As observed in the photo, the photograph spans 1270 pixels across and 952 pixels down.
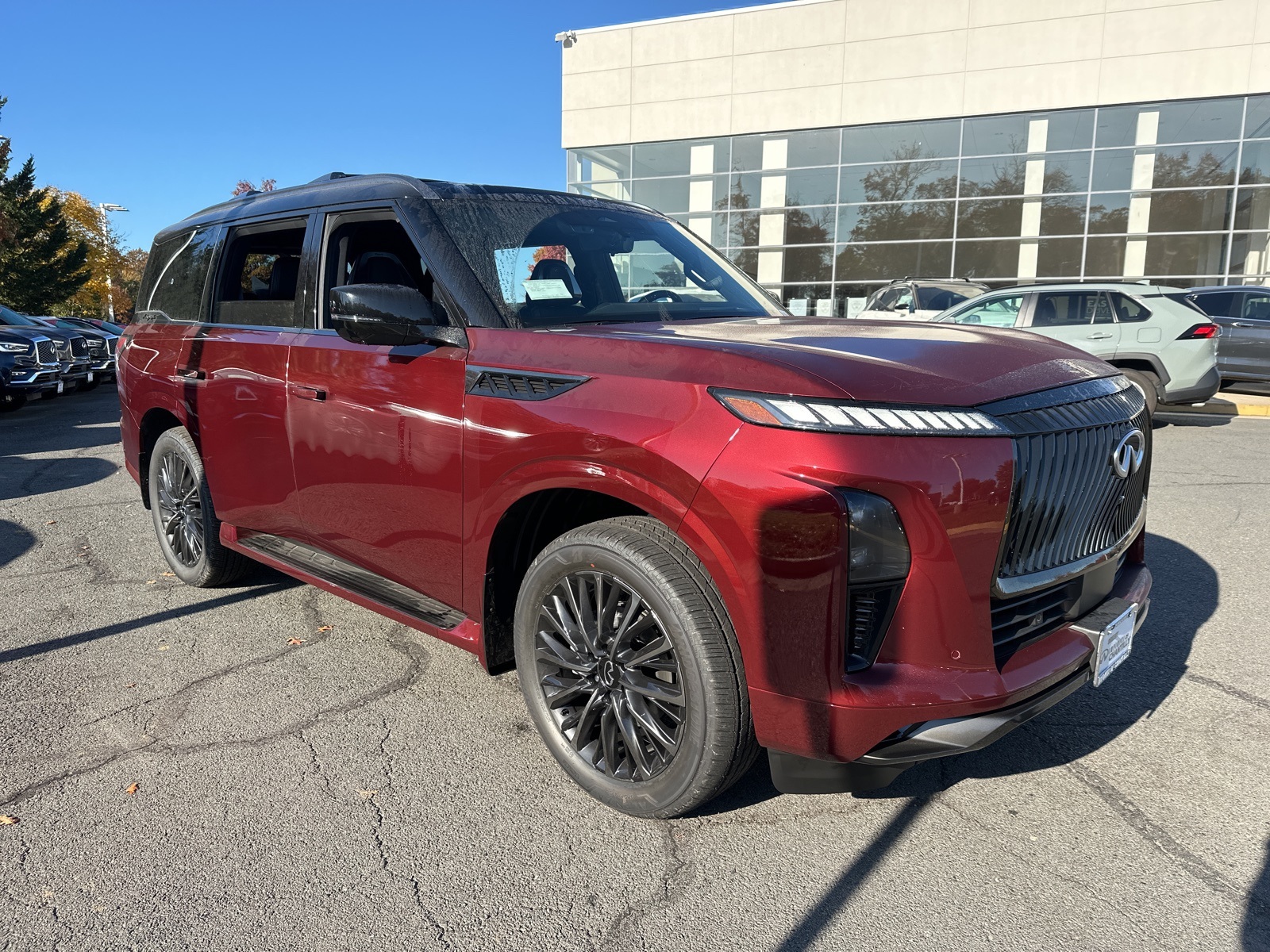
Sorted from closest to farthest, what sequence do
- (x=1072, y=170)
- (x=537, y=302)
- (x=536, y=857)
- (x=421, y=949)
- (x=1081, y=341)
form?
(x=421, y=949), (x=536, y=857), (x=537, y=302), (x=1081, y=341), (x=1072, y=170)

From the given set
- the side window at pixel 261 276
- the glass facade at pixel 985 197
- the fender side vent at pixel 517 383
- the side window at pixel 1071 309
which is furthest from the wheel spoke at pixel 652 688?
the glass facade at pixel 985 197

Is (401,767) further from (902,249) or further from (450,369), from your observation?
(902,249)

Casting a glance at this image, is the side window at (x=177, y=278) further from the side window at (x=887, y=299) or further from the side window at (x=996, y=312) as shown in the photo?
the side window at (x=887, y=299)

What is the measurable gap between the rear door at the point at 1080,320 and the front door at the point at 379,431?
909cm

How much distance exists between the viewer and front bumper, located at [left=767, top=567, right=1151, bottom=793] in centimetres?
216

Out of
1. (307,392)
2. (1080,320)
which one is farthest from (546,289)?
(1080,320)

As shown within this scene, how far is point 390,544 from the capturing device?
3.29m

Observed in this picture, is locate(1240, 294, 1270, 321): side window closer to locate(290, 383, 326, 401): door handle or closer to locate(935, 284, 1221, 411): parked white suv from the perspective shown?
locate(935, 284, 1221, 411): parked white suv

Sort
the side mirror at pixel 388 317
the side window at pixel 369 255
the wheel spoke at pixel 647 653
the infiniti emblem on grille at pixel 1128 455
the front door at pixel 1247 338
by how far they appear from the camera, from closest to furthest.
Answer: the wheel spoke at pixel 647 653, the infiniti emblem on grille at pixel 1128 455, the side mirror at pixel 388 317, the side window at pixel 369 255, the front door at pixel 1247 338

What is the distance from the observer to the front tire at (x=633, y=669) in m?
2.33

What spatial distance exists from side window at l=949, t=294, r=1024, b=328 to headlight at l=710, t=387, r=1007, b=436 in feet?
31.2

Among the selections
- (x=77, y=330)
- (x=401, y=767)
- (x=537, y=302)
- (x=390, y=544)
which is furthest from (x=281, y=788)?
(x=77, y=330)

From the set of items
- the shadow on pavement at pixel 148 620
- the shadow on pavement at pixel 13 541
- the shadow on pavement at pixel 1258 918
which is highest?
the shadow on pavement at pixel 1258 918

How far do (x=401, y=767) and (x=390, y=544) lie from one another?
0.81 metres
